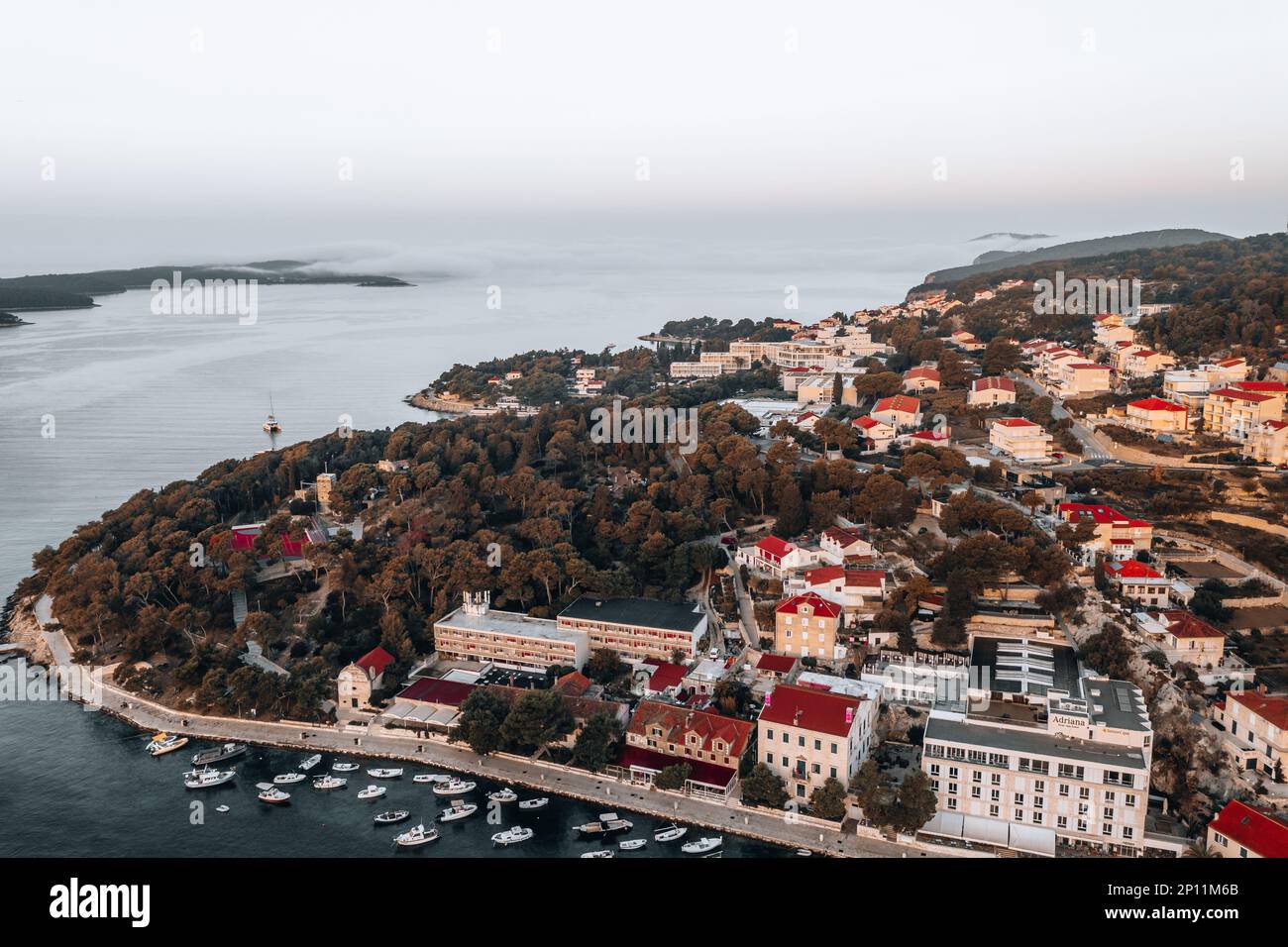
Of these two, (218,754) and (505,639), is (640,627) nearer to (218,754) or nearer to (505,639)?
(505,639)

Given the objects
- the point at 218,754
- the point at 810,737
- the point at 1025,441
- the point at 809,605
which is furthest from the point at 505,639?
the point at 1025,441

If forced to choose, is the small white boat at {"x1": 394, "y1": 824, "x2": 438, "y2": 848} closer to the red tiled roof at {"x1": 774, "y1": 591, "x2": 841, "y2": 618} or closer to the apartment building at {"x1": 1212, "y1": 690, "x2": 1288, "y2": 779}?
the red tiled roof at {"x1": 774, "y1": 591, "x2": 841, "y2": 618}

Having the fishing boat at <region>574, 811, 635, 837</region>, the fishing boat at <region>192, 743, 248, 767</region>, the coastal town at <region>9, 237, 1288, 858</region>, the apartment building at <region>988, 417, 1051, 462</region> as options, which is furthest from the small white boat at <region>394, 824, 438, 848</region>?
the apartment building at <region>988, 417, 1051, 462</region>

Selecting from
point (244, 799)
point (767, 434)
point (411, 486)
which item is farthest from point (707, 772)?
point (767, 434)

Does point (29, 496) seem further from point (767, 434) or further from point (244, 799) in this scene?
point (767, 434)

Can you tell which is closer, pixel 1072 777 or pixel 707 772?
pixel 1072 777

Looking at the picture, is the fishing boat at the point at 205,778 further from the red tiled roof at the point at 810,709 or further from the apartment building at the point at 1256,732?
the apartment building at the point at 1256,732

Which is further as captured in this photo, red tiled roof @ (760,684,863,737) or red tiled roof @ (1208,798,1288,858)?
red tiled roof @ (760,684,863,737)
